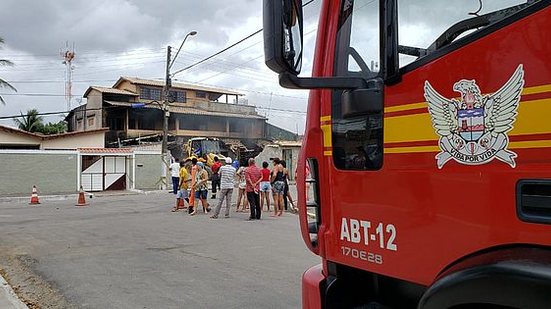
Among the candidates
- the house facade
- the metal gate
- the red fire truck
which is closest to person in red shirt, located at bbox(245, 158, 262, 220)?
the red fire truck

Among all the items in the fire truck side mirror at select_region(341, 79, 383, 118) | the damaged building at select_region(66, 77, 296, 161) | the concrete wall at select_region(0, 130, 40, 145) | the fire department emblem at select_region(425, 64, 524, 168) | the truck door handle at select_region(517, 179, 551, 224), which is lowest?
the truck door handle at select_region(517, 179, 551, 224)

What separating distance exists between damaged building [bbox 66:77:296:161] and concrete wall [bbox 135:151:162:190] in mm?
9838

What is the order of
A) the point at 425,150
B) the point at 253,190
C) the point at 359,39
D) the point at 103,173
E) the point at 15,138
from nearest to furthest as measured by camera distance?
the point at 425,150, the point at 359,39, the point at 253,190, the point at 103,173, the point at 15,138

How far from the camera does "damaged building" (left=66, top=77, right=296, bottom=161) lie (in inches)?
1633

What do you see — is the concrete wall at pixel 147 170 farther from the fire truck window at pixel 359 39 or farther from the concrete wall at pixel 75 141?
the fire truck window at pixel 359 39

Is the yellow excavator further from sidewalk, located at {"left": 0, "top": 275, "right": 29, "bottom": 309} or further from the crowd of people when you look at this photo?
sidewalk, located at {"left": 0, "top": 275, "right": 29, "bottom": 309}

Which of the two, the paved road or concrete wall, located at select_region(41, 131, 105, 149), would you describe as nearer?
the paved road

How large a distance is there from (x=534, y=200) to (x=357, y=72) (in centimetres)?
106

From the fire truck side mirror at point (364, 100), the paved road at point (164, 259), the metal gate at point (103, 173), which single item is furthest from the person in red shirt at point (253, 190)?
the metal gate at point (103, 173)

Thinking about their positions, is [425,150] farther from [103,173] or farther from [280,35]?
[103,173]

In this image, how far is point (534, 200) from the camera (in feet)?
5.49

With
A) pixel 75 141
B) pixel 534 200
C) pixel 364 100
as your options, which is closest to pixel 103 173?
pixel 75 141

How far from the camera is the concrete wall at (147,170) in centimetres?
2647

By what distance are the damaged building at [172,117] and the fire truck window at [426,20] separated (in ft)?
116
